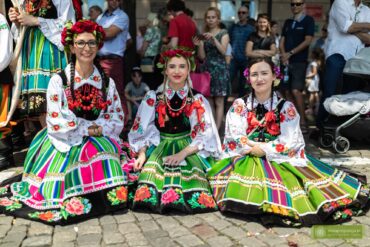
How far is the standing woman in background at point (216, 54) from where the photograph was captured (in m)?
5.94

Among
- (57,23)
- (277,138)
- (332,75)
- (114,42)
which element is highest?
(57,23)

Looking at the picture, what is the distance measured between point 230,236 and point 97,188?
1135 millimetres

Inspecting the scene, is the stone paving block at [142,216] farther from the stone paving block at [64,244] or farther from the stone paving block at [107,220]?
the stone paving block at [64,244]

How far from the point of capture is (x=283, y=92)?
7.14 m

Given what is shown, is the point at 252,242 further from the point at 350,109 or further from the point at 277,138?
the point at 350,109

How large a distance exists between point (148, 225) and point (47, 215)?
80 cm

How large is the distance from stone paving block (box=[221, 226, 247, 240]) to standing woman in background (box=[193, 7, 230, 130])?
2974mm

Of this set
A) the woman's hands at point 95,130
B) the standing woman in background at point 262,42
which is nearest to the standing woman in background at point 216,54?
the standing woman in background at point 262,42

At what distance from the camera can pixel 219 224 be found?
3537 mm

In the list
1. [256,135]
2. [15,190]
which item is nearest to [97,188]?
[15,190]

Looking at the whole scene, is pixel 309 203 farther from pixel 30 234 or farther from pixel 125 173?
pixel 30 234

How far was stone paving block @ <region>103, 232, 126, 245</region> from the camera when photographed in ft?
10.7

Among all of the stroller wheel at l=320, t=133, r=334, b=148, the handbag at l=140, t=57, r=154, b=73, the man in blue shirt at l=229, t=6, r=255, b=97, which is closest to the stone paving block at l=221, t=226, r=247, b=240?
the stroller wheel at l=320, t=133, r=334, b=148

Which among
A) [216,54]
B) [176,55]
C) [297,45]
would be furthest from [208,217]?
[297,45]
